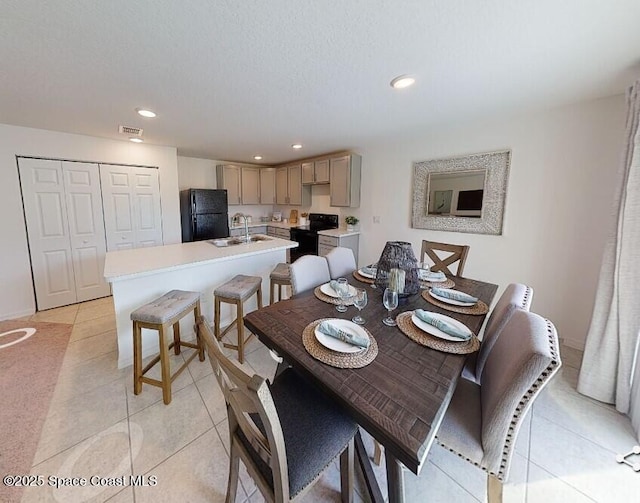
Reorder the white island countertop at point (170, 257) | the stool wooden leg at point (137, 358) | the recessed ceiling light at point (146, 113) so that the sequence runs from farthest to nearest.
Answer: the recessed ceiling light at point (146, 113) < the white island countertop at point (170, 257) < the stool wooden leg at point (137, 358)

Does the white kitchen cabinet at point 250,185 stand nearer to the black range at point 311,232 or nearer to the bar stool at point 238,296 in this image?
the black range at point 311,232

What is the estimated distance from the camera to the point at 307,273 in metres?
1.90

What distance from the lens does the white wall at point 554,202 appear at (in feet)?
7.36

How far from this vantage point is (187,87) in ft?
6.38

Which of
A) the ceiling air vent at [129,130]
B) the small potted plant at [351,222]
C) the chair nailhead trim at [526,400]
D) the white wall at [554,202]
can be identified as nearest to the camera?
the chair nailhead trim at [526,400]

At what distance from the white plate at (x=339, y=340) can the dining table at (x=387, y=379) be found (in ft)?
0.25

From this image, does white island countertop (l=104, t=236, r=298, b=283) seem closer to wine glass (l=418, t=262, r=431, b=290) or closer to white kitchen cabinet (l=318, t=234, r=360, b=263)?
white kitchen cabinet (l=318, t=234, r=360, b=263)

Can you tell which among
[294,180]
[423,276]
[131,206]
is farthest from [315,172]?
[423,276]

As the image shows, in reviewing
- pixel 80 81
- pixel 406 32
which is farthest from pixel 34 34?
pixel 406 32

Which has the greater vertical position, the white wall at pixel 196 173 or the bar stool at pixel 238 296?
the white wall at pixel 196 173

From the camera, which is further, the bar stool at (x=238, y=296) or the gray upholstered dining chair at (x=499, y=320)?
the bar stool at (x=238, y=296)

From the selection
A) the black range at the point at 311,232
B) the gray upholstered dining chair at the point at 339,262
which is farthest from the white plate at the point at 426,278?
the black range at the point at 311,232

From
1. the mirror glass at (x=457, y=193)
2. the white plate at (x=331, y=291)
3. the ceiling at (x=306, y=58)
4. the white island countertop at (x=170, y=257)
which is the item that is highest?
the ceiling at (x=306, y=58)

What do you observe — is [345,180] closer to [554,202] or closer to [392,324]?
[554,202]
